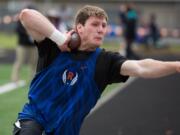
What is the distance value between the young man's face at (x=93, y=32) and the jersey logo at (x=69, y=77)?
30 cm

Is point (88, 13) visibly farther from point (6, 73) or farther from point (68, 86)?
point (6, 73)

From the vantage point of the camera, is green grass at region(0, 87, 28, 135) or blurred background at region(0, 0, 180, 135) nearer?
green grass at region(0, 87, 28, 135)

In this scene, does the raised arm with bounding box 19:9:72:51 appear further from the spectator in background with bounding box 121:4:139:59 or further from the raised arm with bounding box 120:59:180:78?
the spectator in background with bounding box 121:4:139:59

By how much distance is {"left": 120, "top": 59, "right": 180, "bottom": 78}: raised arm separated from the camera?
5.24 m

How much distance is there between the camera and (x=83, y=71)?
19.0 feet

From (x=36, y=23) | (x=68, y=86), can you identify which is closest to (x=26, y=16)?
(x=36, y=23)

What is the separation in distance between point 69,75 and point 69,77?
0.06 ft

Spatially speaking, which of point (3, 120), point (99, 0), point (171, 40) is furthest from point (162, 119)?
point (99, 0)

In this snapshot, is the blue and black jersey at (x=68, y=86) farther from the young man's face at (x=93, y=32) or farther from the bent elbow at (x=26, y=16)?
the bent elbow at (x=26, y=16)

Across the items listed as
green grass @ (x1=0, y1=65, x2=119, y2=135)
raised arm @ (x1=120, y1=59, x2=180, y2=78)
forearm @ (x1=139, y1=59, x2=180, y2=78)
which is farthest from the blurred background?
forearm @ (x1=139, y1=59, x2=180, y2=78)

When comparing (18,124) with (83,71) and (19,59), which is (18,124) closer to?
(83,71)

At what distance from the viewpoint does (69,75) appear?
5762 millimetres

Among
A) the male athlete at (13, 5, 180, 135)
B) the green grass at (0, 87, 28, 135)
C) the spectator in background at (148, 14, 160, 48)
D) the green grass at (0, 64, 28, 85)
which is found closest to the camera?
the male athlete at (13, 5, 180, 135)

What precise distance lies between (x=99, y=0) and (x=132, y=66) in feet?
116
